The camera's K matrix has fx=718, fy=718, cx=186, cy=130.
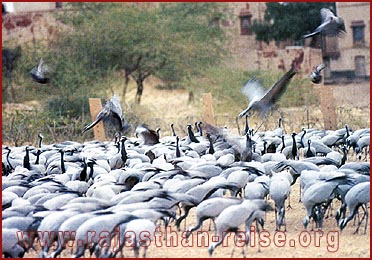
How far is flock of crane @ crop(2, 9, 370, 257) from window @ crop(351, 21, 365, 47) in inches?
666

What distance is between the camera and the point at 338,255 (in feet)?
18.6

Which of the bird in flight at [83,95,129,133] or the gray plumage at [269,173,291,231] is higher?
the bird in flight at [83,95,129,133]

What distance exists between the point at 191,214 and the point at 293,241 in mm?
1686

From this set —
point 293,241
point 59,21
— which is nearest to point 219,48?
point 59,21

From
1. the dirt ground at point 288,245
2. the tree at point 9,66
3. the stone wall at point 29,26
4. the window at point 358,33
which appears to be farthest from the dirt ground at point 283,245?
the window at point 358,33

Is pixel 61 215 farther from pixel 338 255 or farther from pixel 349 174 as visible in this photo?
pixel 349 174

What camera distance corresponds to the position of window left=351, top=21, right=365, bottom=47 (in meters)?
26.8

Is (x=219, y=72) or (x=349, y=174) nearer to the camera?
(x=349, y=174)

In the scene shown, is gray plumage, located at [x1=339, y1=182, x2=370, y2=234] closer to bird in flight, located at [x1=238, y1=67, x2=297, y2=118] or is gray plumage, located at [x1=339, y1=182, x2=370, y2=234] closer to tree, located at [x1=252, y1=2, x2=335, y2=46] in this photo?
bird in flight, located at [x1=238, y1=67, x2=297, y2=118]

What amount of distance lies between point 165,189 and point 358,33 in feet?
71.4

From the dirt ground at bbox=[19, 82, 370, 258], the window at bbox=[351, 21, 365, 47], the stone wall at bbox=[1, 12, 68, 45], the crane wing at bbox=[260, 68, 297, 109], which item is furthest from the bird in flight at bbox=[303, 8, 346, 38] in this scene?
the window at bbox=[351, 21, 365, 47]

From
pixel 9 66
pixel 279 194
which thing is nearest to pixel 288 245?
pixel 279 194

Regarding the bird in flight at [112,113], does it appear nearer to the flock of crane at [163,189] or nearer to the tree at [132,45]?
the flock of crane at [163,189]

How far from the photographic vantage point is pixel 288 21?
2617cm
